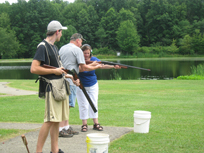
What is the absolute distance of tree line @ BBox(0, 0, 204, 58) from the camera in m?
95.2

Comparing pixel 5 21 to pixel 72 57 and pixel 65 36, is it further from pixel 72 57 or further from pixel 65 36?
pixel 72 57

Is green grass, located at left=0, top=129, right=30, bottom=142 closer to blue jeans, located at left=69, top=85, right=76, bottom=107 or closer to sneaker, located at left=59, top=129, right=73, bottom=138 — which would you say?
sneaker, located at left=59, top=129, right=73, bottom=138

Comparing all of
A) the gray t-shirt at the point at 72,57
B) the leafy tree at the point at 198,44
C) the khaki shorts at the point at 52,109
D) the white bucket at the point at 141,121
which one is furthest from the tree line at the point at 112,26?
the khaki shorts at the point at 52,109

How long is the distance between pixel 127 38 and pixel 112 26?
1318 cm

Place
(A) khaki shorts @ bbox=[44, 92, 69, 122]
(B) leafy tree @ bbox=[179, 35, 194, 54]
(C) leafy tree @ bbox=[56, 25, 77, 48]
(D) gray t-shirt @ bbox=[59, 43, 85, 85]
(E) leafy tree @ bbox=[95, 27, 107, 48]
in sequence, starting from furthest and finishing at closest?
(E) leafy tree @ bbox=[95, 27, 107, 48]
(C) leafy tree @ bbox=[56, 25, 77, 48]
(B) leafy tree @ bbox=[179, 35, 194, 54]
(D) gray t-shirt @ bbox=[59, 43, 85, 85]
(A) khaki shorts @ bbox=[44, 92, 69, 122]

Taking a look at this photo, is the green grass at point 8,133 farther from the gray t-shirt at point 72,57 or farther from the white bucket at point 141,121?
the white bucket at point 141,121

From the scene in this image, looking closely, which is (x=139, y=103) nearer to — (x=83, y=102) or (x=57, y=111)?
(x=83, y=102)

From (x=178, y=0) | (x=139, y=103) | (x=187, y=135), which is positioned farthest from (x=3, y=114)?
(x=178, y=0)

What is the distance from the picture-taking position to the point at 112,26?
10694cm

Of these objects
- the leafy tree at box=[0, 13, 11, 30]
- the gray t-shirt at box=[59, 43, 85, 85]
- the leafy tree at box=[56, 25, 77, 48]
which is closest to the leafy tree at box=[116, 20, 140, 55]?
the leafy tree at box=[56, 25, 77, 48]

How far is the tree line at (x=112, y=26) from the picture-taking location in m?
95.2

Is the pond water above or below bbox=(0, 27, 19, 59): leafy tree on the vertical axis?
below

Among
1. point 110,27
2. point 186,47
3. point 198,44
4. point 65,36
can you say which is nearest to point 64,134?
point 198,44

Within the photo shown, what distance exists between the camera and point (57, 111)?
484cm
